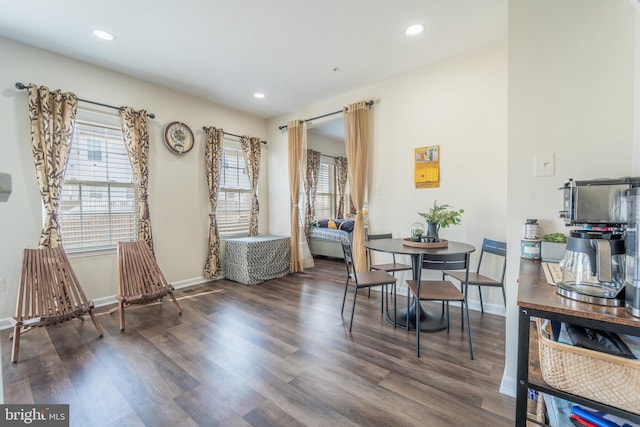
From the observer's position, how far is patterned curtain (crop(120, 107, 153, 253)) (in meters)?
3.35

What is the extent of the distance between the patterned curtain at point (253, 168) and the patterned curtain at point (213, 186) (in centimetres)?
55

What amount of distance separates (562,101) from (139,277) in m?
3.89

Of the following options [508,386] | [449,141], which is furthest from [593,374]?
[449,141]

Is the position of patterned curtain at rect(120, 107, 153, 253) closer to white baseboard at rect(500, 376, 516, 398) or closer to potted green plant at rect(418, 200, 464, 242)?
potted green plant at rect(418, 200, 464, 242)

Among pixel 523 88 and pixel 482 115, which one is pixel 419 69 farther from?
pixel 523 88

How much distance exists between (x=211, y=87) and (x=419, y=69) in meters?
2.75

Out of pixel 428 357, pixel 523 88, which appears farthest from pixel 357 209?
pixel 523 88

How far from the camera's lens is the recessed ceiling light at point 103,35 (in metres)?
2.55

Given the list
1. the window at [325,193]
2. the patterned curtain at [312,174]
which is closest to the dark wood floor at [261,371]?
the patterned curtain at [312,174]

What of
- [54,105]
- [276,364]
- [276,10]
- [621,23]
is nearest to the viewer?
[621,23]

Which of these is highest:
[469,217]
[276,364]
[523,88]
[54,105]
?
[54,105]

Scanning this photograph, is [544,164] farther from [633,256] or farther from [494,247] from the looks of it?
[494,247]

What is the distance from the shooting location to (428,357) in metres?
2.05

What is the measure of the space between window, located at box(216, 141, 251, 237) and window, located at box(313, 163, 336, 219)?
7.26 ft
